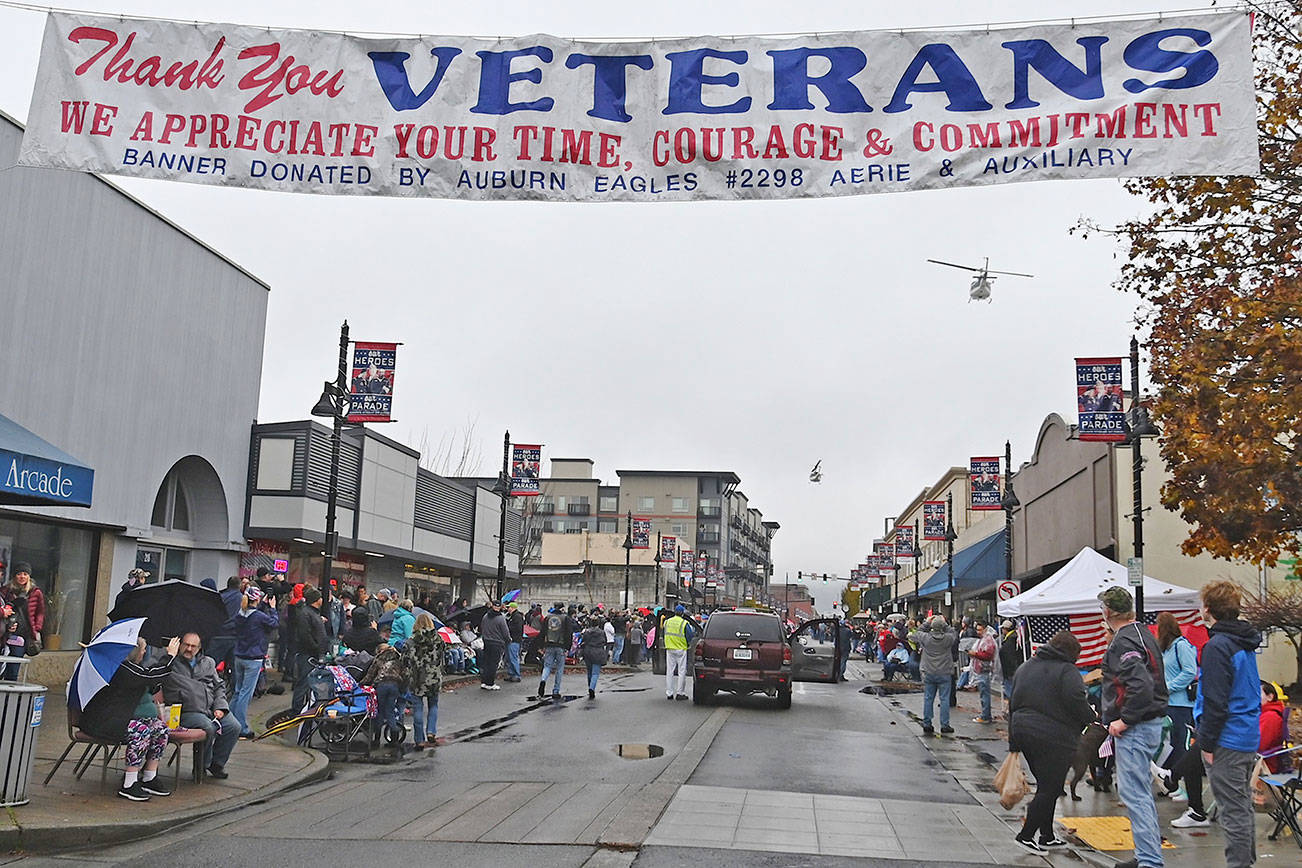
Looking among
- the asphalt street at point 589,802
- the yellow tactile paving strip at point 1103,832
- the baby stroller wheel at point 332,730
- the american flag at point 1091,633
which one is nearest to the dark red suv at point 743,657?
the asphalt street at point 589,802

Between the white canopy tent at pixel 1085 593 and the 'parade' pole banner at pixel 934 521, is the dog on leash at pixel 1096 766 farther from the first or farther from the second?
the 'parade' pole banner at pixel 934 521

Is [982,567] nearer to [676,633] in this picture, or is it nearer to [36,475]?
[676,633]

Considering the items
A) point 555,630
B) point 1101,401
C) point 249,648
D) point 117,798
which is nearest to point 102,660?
point 117,798

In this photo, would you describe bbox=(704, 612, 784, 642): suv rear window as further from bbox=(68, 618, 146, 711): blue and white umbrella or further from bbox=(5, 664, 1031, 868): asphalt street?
bbox=(68, 618, 146, 711): blue and white umbrella

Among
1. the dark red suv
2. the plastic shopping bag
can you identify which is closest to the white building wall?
the dark red suv

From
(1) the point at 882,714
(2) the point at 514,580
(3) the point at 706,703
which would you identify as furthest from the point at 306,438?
(2) the point at 514,580

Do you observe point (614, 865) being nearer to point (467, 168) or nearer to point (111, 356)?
point (467, 168)

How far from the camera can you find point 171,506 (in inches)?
969

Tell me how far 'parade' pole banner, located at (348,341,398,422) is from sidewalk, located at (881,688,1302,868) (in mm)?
11506

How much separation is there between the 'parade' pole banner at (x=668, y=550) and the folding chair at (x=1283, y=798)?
47.3 m

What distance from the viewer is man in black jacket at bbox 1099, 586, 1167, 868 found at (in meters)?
7.81

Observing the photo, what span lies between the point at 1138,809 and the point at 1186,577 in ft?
84.8

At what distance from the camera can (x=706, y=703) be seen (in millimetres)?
22062

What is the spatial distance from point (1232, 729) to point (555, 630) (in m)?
15.7
